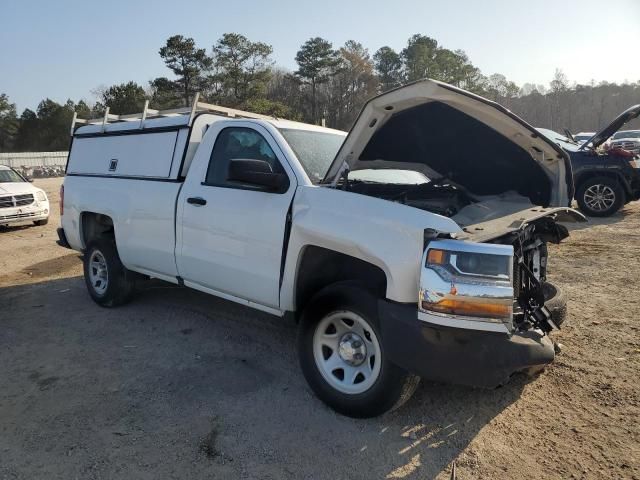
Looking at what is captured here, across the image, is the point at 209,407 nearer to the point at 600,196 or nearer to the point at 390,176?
the point at 390,176

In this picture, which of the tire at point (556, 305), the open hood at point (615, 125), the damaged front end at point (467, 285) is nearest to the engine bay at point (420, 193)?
the tire at point (556, 305)

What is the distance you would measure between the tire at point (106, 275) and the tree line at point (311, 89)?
37.4 m

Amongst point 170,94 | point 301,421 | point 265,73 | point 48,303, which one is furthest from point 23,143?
point 301,421

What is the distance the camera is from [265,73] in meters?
51.2

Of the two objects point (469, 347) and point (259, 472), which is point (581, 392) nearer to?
point (469, 347)

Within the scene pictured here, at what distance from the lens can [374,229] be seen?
3053 mm

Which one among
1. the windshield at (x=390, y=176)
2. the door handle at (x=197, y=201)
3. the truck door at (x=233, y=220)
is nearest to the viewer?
the truck door at (x=233, y=220)

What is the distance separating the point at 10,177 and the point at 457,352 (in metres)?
13.9

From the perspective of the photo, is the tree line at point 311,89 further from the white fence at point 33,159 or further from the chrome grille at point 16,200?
the chrome grille at point 16,200

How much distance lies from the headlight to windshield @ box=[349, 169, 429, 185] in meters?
1.78

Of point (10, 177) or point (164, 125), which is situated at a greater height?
point (164, 125)

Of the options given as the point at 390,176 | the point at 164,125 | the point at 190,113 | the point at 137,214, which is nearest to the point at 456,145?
the point at 390,176

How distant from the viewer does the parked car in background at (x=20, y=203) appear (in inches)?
456

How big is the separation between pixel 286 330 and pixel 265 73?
164 feet
